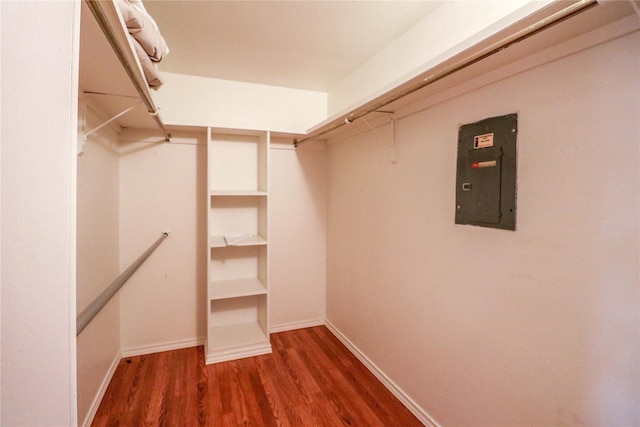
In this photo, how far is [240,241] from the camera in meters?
2.48

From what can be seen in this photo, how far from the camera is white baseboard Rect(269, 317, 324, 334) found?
113 inches

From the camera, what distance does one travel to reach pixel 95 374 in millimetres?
1803

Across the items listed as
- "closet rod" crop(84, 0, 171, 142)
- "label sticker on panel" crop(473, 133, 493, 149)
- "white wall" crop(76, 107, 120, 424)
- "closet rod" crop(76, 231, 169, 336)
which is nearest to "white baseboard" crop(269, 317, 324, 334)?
"white wall" crop(76, 107, 120, 424)

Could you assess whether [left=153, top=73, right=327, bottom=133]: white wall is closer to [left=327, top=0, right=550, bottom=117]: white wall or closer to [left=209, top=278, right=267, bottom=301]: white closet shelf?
[left=327, top=0, right=550, bottom=117]: white wall

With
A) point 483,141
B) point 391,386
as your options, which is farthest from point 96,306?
point 483,141

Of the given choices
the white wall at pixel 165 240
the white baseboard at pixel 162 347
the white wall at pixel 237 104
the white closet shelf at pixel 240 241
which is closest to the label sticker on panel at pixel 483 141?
the white wall at pixel 237 104

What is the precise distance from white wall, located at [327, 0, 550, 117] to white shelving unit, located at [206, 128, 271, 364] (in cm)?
97

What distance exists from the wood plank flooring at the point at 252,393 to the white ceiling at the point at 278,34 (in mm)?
2382

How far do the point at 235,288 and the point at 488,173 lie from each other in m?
2.09

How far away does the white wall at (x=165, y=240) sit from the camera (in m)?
2.39

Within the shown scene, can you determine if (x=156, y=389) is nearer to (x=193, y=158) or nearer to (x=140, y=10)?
Result: (x=193, y=158)

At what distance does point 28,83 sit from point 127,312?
2434mm

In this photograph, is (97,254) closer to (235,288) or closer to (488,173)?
(235,288)

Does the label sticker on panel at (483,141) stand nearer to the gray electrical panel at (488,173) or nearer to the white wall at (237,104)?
the gray electrical panel at (488,173)
